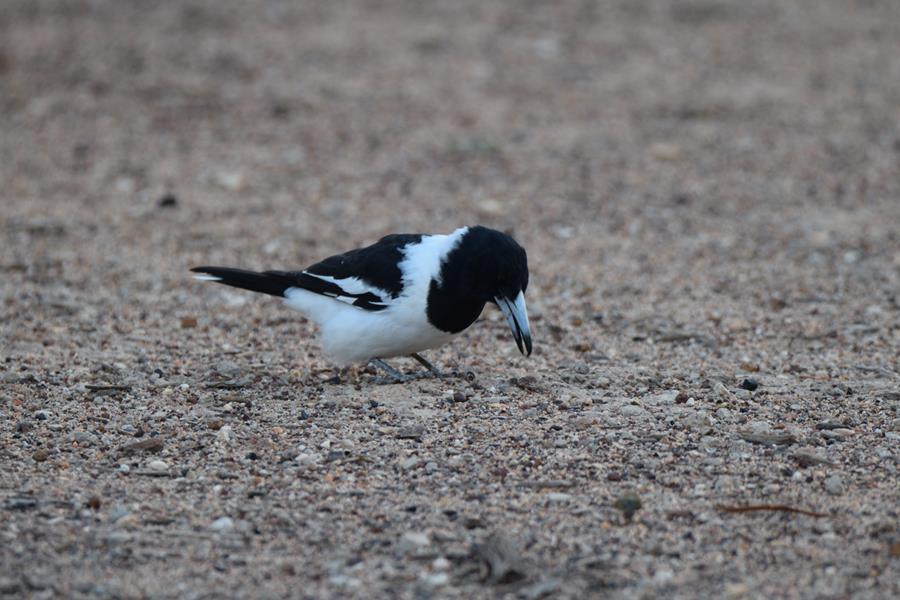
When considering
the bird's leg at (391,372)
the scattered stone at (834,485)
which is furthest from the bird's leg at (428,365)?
the scattered stone at (834,485)

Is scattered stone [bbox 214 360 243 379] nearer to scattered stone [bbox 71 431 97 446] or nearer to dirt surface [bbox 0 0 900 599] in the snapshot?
dirt surface [bbox 0 0 900 599]

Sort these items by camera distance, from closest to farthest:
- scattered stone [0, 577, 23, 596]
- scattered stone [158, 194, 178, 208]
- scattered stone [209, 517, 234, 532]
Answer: scattered stone [0, 577, 23, 596], scattered stone [209, 517, 234, 532], scattered stone [158, 194, 178, 208]

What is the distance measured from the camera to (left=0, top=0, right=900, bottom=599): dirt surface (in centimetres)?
421

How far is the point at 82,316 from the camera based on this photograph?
707 centimetres

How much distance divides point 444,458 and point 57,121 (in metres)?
7.54

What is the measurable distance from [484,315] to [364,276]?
141 centimetres

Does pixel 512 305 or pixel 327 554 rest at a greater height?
pixel 512 305

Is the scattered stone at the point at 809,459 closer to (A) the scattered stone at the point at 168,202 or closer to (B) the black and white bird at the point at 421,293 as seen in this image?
(B) the black and white bird at the point at 421,293

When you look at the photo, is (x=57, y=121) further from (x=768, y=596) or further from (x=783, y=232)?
(x=768, y=596)

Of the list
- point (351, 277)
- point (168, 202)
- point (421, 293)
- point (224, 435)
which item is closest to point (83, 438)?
point (224, 435)

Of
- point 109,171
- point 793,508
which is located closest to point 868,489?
point 793,508

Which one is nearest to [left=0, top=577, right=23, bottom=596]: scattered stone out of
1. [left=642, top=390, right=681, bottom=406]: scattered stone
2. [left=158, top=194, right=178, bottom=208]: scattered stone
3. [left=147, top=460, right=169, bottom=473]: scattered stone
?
[left=147, top=460, right=169, bottom=473]: scattered stone

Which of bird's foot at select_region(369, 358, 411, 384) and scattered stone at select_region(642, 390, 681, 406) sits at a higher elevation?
scattered stone at select_region(642, 390, 681, 406)

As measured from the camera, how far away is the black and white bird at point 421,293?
18.8 ft
